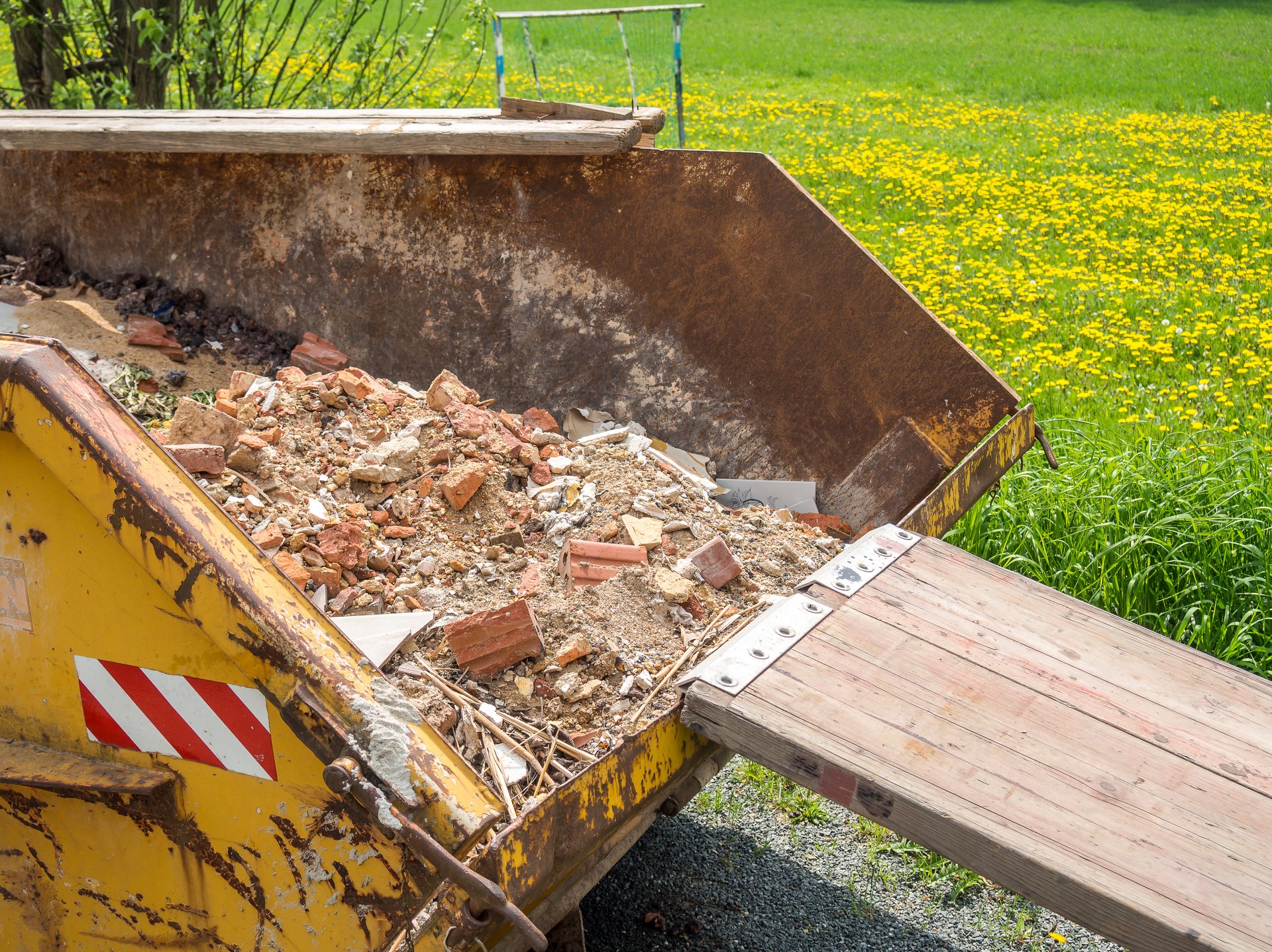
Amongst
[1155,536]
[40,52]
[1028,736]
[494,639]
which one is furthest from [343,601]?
[40,52]

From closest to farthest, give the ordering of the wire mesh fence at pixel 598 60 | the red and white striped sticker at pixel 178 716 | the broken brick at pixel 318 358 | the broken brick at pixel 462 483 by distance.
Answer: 1. the red and white striped sticker at pixel 178 716
2. the broken brick at pixel 462 483
3. the broken brick at pixel 318 358
4. the wire mesh fence at pixel 598 60

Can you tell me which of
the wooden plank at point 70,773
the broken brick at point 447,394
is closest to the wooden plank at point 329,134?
the broken brick at point 447,394

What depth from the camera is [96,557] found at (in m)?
1.43

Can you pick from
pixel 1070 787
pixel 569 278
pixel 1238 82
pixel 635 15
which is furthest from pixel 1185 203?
pixel 1070 787

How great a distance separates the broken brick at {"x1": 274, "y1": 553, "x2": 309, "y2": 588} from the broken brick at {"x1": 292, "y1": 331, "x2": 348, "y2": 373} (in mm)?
1127

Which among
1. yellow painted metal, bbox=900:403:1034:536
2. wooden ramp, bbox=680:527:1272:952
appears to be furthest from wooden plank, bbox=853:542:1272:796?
yellow painted metal, bbox=900:403:1034:536

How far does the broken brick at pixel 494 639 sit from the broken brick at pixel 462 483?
49 cm

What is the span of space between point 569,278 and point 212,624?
69.3 inches

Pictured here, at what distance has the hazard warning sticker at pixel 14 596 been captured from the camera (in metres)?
1.49

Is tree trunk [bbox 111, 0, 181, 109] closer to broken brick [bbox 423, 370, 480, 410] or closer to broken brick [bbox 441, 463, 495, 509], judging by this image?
broken brick [bbox 423, 370, 480, 410]

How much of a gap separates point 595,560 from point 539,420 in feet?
2.45

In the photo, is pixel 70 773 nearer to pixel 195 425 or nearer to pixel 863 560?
pixel 195 425

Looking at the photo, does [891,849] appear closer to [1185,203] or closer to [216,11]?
[216,11]

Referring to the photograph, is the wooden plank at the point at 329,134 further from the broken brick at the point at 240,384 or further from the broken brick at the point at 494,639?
the broken brick at the point at 494,639
